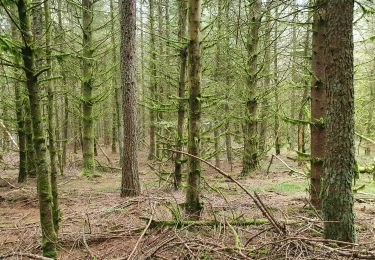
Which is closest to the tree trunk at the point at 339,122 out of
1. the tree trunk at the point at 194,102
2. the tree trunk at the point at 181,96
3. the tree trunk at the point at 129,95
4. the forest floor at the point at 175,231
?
the forest floor at the point at 175,231

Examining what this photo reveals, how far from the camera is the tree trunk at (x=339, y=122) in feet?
11.9

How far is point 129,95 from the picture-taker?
30.3 feet

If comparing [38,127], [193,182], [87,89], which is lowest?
[193,182]

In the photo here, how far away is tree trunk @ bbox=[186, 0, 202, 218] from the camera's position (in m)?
6.05

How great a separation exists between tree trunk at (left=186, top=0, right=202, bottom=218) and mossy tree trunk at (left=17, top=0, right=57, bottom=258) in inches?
104

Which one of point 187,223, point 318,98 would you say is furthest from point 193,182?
point 318,98

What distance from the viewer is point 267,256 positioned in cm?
361

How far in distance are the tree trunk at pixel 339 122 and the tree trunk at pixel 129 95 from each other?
629cm

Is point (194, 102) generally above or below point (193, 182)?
above

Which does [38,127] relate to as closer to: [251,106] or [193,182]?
[193,182]

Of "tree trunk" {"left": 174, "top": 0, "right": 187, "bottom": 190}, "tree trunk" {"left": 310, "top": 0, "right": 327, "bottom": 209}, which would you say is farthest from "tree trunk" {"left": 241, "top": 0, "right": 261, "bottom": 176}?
"tree trunk" {"left": 310, "top": 0, "right": 327, "bottom": 209}

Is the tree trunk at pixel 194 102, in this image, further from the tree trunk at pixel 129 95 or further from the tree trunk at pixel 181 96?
the tree trunk at pixel 129 95

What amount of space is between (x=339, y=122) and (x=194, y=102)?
9.34 ft

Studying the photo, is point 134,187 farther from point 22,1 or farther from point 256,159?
point 256,159
